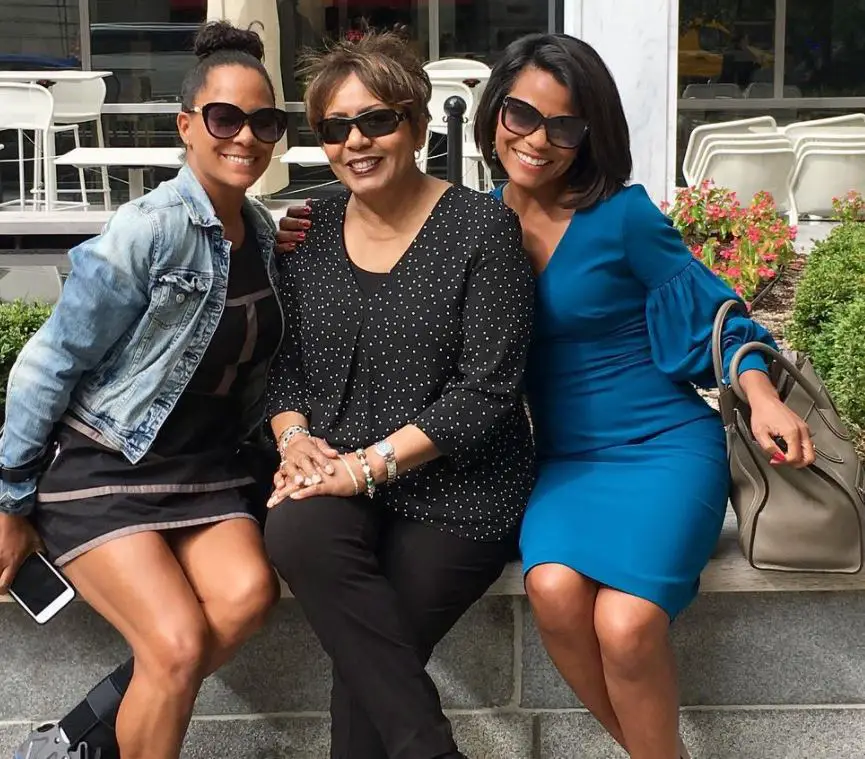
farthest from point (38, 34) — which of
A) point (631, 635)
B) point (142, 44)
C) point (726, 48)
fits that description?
point (631, 635)

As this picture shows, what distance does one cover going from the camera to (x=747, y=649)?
2.80 m

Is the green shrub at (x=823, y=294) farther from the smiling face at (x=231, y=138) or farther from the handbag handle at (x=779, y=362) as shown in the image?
the smiling face at (x=231, y=138)

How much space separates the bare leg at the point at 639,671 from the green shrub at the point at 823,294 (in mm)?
2171

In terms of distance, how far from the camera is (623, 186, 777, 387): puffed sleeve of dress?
2.58 meters

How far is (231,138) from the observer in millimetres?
2469

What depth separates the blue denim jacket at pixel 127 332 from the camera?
2.39 meters

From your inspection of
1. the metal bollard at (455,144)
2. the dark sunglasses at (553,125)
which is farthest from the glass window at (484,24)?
the dark sunglasses at (553,125)

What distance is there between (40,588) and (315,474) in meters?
0.66

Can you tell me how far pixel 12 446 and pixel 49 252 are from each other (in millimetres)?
5694

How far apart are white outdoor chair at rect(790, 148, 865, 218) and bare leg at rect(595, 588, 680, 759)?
6.90 metres

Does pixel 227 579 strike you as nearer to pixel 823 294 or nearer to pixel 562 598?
pixel 562 598

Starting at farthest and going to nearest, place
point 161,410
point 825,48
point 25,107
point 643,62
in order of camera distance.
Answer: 1. point 825,48
2. point 25,107
3. point 643,62
4. point 161,410

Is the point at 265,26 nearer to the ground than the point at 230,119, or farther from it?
farther from it

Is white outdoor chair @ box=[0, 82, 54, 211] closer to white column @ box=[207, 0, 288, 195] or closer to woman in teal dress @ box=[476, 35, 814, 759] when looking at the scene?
white column @ box=[207, 0, 288, 195]
